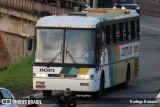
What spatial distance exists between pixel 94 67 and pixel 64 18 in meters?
2.22

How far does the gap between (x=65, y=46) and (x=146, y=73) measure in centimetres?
1239

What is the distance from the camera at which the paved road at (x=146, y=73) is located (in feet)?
107

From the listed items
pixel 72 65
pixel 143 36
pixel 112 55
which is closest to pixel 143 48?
pixel 143 36

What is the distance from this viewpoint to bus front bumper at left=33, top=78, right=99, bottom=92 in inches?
1176

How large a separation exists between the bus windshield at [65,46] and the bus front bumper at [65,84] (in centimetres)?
68

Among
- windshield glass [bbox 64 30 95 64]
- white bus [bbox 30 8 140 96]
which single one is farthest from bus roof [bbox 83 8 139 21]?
windshield glass [bbox 64 30 95 64]

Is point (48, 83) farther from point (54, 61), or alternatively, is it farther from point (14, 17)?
point (14, 17)

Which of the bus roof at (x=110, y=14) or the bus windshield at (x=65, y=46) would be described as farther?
the bus roof at (x=110, y=14)

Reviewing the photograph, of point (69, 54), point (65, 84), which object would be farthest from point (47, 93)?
point (69, 54)

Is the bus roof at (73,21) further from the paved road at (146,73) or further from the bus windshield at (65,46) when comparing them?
the paved road at (146,73)

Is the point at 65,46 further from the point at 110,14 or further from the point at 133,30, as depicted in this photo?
the point at 133,30

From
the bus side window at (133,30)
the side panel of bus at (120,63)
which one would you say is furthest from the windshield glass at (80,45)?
the bus side window at (133,30)

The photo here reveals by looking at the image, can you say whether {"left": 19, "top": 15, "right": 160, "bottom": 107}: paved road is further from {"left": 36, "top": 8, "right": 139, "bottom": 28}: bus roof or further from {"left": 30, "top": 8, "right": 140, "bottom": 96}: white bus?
{"left": 36, "top": 8, "right": 139, "bottom": 28}: bus roof

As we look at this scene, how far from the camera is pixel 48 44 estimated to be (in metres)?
30.1
